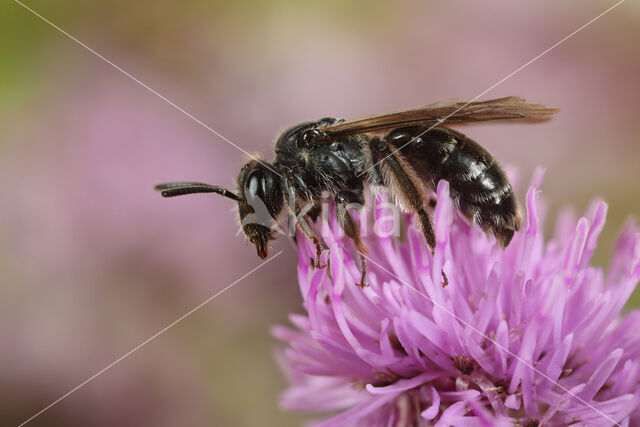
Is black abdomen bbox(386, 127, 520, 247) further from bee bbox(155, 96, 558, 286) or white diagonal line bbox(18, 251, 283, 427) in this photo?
white diagonal line bbox(18, 251, 283, 427)

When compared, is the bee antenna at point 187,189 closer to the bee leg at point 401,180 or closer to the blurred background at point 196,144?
the bee leg at point 401,180

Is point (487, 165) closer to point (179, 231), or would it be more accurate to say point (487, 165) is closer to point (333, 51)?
point (179, 231)

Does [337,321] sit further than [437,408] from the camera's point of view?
Yes

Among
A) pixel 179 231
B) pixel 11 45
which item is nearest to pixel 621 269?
pixel 179 231

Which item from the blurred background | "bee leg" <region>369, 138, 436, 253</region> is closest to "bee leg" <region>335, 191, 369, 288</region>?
"bee leg" <region>369, 138, 436, 253</region>

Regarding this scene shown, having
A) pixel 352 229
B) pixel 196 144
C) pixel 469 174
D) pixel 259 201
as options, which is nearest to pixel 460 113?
pixel 469 174

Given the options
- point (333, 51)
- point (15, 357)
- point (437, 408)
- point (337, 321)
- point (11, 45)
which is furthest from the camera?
point (333, 51)

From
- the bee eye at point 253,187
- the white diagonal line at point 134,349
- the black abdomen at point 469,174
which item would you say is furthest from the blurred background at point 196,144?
the bee eye at point 253,187
